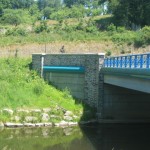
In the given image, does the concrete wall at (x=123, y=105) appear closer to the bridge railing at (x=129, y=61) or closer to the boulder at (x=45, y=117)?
the bridge railing at (x=129, y=61)

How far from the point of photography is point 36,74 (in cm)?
2855

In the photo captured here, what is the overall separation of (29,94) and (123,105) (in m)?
6.62

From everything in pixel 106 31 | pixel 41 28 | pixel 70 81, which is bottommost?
pixel 70 81

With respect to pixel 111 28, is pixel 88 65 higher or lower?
lower

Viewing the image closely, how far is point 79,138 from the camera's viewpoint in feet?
67.8

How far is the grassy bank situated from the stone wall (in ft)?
3.56

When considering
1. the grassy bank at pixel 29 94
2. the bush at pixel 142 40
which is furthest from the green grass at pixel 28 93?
the bush at pixel 142 40

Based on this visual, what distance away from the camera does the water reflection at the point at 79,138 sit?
746 inches

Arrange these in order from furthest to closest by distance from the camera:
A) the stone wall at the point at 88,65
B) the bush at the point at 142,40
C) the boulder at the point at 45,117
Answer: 1. the bush at the point at 142,40
2. the stone wall at the point at 88,65
3. the boulder at the point at 45,117

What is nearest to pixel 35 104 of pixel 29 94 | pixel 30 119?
pixel 29 94

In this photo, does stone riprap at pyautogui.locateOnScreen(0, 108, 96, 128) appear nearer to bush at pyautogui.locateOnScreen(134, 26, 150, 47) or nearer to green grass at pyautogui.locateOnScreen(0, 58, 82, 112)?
green grass at pyautogui.locateOnScreen(0, 58, 82, 112)

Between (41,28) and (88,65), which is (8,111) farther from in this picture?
(41,28)

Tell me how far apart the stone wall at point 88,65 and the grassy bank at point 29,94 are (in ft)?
3.56

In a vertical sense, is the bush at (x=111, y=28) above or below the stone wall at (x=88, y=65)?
above
